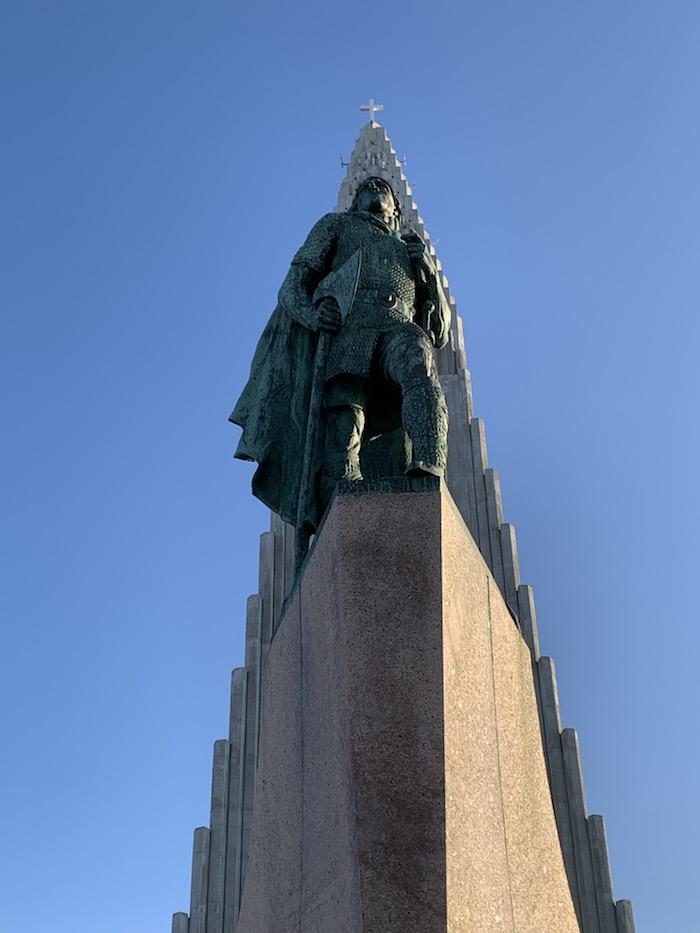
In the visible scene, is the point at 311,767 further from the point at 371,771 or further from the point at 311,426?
the point at 311,426

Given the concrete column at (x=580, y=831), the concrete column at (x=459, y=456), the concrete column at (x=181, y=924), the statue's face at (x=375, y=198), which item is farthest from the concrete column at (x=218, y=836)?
the statue's face at (x=375, y=198)

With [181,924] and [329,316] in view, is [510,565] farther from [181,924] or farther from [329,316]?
[329,316]

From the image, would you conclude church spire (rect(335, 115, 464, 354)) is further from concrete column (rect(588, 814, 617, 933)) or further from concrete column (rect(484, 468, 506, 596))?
concrete column (rect(588, 814, 617, 933))

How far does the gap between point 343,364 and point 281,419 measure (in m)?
0.80

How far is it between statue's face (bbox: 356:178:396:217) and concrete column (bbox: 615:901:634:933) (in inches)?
306

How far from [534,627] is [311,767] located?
28.1 feet

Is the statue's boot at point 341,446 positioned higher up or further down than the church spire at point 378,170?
further down

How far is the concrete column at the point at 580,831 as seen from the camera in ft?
39.8

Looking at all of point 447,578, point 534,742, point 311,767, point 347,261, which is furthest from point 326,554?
point 347,261

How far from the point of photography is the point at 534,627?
46.8 ft

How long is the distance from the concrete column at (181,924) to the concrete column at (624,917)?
4712 mm

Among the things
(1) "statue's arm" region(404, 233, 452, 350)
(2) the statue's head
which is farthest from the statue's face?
(1) "statue's arm" region(404, 233, 452, 350)

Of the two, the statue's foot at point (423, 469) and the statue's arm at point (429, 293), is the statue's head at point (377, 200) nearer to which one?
the statue's arm at point (429, 293)

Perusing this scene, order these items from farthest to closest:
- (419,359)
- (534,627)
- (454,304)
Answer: (454,304) < (534,627) < (419,359)
